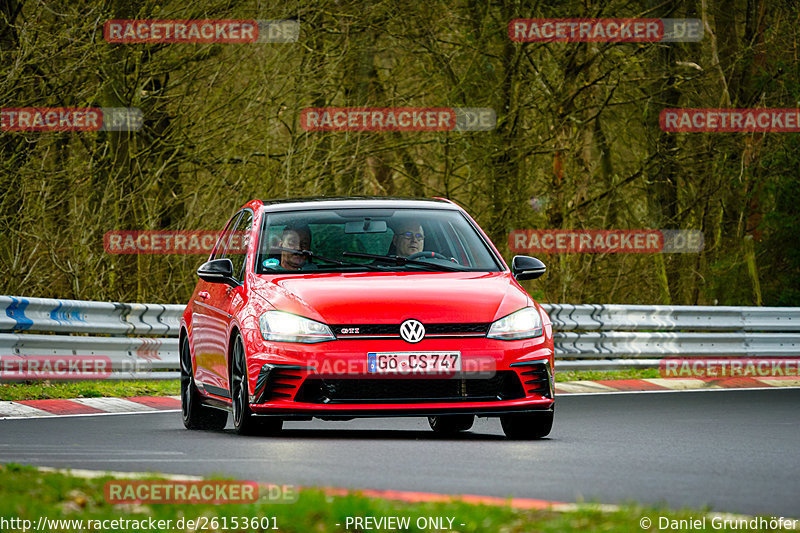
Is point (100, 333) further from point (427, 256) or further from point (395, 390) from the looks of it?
point (395, 390)

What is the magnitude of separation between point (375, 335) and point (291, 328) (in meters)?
0.59

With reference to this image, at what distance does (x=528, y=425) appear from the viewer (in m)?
11.0

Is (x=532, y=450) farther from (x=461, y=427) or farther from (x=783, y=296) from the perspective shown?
(x=783, y=296)

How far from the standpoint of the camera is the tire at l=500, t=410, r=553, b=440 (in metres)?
10.9

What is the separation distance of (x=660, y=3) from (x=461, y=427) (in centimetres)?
1667

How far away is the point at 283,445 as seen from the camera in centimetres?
1016
